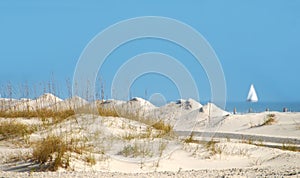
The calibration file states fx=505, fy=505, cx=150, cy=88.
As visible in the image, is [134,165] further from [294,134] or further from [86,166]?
[294,134]

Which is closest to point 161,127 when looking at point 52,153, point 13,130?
point 13,130

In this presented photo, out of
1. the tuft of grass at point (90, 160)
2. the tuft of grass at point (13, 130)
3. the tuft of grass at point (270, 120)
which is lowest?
the tuft of grass at point (90, 160)

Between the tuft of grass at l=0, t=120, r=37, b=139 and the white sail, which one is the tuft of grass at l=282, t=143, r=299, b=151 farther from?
the white sail

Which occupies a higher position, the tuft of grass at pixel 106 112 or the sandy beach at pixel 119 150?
the tuft of grass at pixel 106 112

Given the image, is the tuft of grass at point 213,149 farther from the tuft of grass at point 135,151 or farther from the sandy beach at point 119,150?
the tuft of grass at point 135,151

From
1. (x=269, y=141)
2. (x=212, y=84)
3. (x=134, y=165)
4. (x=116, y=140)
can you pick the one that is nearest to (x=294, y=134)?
(x=269, y=141)

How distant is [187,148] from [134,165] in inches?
75.3

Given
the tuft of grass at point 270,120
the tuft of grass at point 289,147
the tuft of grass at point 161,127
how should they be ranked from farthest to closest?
the tuft of grass at point 270,120
the tuft of grass at point 161,127
the tuft of grass at point 289,147

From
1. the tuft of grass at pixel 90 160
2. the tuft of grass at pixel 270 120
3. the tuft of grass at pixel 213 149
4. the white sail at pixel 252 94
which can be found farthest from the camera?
the white sail at pixel 252 94

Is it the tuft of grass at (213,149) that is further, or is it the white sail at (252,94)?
the white sail at (252,94)

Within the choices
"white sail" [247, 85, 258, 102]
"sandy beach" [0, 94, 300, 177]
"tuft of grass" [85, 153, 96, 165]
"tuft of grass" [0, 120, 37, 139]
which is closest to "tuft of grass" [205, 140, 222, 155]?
"sandy beach" [0, 94, 300, 177]

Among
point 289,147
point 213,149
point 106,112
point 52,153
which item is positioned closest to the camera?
point 52,153

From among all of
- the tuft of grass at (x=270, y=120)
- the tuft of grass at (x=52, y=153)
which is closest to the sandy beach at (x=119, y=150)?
the tuft of grass at (x=52, y=153)

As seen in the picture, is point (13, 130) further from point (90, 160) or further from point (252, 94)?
point (252, 94)
